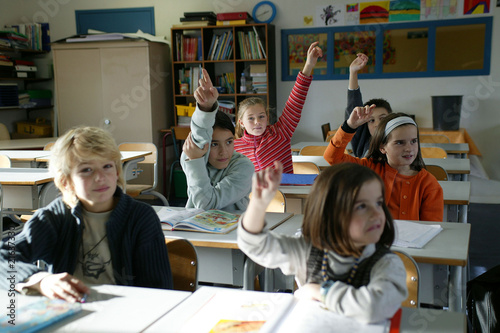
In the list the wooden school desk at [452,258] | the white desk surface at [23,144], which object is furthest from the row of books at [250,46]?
the wooden school desk at [452,258]

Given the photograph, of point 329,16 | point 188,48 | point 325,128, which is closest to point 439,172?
point 325,128

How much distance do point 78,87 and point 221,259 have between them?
15.2 feet

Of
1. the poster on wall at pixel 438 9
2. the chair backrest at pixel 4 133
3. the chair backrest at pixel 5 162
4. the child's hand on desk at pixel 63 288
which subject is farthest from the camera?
the chair backrest at pixel 4 133

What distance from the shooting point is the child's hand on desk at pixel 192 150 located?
197 cm

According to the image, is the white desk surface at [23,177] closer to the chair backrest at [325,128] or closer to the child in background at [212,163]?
the child in background at [212,163]

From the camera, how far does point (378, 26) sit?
17.8 ft

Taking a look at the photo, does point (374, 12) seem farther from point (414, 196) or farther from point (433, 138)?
point (414, 196)

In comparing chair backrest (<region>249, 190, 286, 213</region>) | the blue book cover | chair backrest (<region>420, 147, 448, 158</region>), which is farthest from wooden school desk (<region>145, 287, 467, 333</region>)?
chair backrest (<region>420, 147, 448, 158</region>)

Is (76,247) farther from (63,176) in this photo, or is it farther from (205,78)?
(205,78)

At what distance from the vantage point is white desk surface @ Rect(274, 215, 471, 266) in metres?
1.46

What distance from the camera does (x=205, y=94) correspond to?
1.91 metres

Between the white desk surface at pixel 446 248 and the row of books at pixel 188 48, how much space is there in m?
4.14

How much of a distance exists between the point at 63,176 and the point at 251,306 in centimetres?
73

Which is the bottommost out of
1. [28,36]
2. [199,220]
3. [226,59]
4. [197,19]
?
[199,220]
